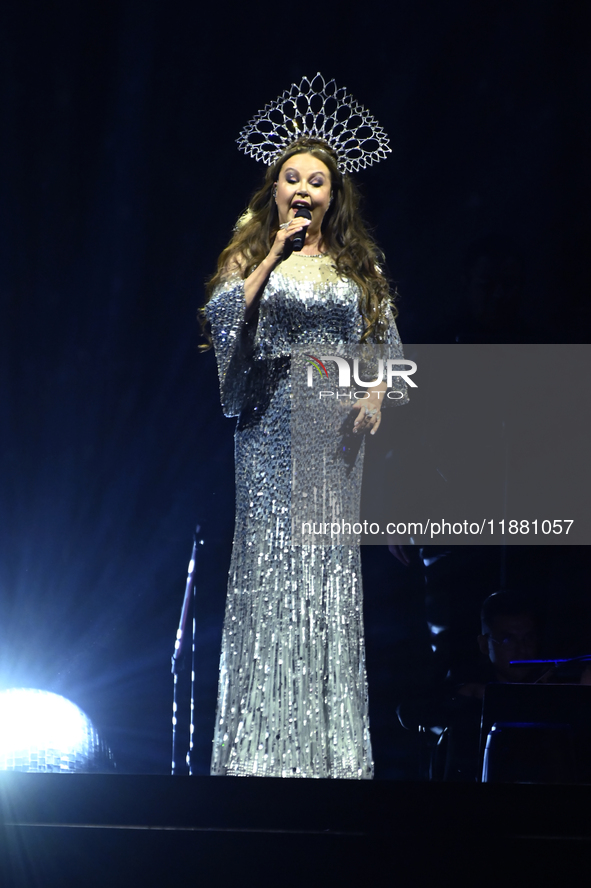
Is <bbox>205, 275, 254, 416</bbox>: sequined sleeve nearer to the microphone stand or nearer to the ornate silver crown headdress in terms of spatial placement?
the ornate silver crown headdress

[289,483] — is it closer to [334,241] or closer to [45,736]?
[334,241]

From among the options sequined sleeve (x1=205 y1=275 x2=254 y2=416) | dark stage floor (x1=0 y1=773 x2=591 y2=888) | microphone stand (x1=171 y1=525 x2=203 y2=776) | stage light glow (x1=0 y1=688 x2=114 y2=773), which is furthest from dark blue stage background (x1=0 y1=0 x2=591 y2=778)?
dark stage floor (x1=0 y1=773 x2=591 y2=888)

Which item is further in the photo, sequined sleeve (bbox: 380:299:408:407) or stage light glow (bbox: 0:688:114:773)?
sequined sleeve (bbox: 380:299:408:407)

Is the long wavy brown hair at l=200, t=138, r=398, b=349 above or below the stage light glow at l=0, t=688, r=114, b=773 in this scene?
above

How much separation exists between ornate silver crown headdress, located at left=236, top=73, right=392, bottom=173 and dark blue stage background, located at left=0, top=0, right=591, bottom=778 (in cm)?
7

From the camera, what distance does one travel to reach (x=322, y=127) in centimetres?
215

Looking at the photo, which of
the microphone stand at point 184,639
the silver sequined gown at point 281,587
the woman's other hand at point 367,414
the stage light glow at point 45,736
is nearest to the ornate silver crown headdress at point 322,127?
the silver sequined gown at point 281,587

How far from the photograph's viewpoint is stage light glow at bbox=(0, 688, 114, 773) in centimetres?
192

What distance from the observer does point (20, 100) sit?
2686 mm

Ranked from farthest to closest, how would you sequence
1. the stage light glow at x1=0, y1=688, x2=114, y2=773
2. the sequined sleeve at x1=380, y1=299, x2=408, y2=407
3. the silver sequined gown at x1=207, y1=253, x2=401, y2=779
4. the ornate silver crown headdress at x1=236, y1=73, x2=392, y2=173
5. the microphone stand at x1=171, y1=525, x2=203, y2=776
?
1. the microphone stand at x1=171, y1=525, x2=203, y2=776
2. the ornate silver crown headdress at x1=236, y1=73, x2=392, y2=173
3. the sequined sleeve at x1=380, y1=299, x2=408, y2=407
4. the stage light glow at x1=0, y1=688, x2=114, y2=773
5. the silver sequined gown at x1=207, y1=253, x2=401, y2=779

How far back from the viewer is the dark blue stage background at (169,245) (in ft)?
8.78

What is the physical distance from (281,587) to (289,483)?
216 mm

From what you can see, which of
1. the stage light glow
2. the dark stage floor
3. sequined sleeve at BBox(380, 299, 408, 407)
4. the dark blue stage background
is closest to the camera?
the dark stage floor

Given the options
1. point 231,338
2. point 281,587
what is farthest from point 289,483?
point 231,338
